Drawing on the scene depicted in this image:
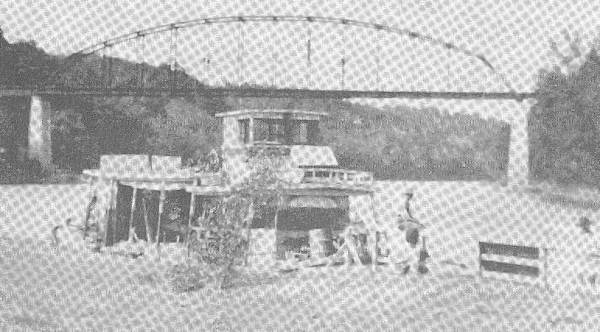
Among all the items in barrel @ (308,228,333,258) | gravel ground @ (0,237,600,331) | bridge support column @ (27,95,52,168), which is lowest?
gravel ground @ (0,237,600,331)

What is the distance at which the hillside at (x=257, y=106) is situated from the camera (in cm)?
3441

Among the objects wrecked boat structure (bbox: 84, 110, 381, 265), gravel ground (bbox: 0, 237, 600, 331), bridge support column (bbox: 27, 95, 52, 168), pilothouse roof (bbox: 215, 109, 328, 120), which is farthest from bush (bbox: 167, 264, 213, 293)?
bridge support column (bbox: 27, 95, 52, 168)

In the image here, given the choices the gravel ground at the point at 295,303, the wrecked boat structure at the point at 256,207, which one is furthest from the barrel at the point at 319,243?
the gravel ground at the point at 295,303

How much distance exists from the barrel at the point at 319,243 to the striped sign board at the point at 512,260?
441cm

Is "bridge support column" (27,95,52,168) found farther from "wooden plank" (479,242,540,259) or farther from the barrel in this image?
"wooden plank" (479,242,540,259)

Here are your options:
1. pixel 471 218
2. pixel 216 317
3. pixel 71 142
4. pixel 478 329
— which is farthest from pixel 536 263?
pixel 71 142

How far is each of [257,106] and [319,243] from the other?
28.7 metres

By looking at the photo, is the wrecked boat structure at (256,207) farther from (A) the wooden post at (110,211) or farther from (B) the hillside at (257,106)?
(B) the hillside at (257,106)

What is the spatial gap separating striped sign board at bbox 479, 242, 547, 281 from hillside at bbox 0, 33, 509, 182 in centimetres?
2166

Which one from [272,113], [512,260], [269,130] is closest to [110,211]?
[269,130]

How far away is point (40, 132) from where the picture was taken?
30000 mm

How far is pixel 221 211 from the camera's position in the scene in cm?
1507

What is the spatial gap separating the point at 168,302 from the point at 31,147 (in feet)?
63.8

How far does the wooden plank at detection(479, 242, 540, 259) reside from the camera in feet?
44.7
